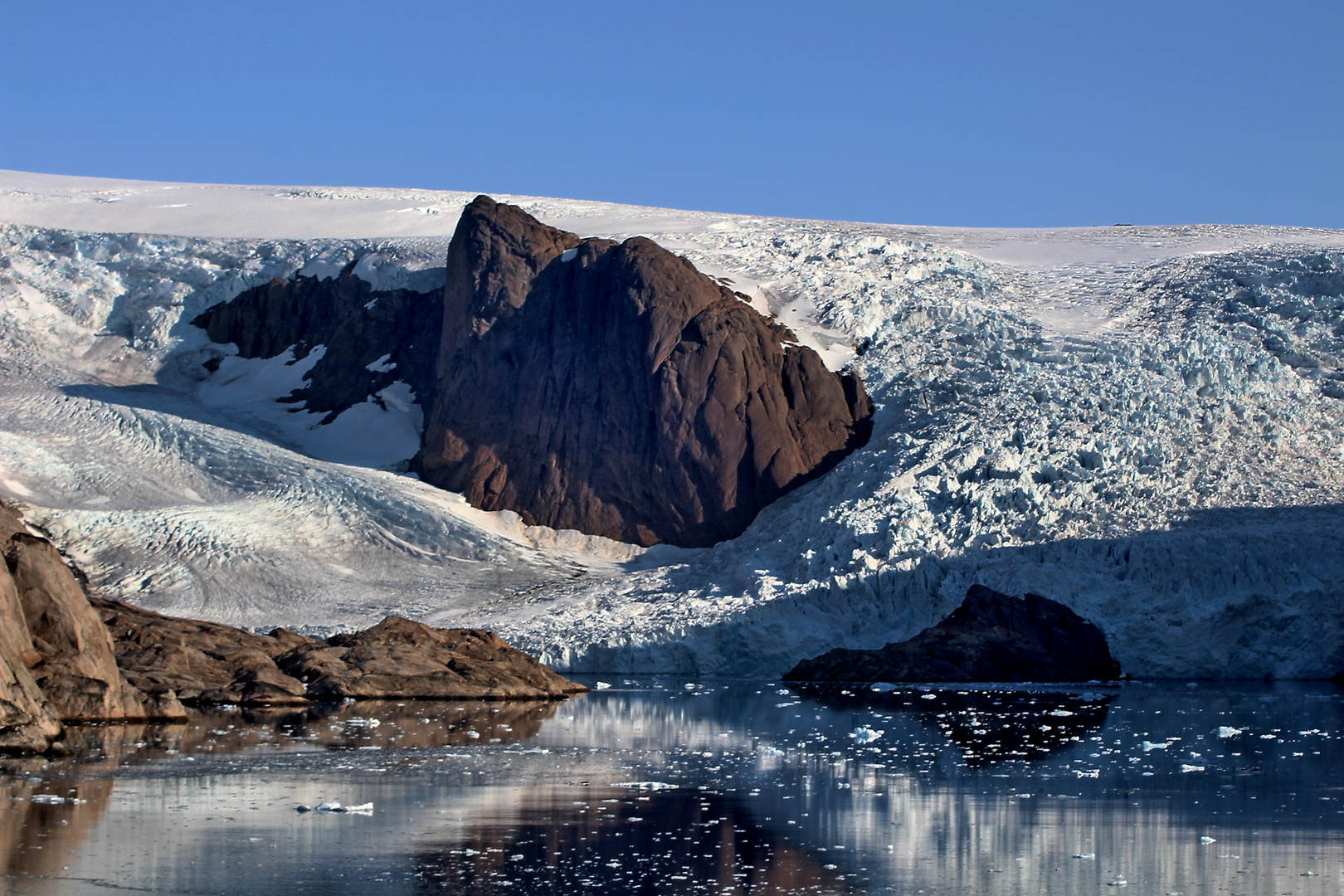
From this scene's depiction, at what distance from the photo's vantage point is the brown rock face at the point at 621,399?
1292 inches

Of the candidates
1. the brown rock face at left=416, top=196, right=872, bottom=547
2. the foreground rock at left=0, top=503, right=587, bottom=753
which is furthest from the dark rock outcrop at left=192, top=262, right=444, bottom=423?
the foreground rock at left=0, top=503, right=587, bottom=753

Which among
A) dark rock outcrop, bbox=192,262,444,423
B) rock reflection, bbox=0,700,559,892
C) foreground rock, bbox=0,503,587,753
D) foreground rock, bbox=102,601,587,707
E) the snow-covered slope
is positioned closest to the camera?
rock reflection, bbox=0,700,559,892

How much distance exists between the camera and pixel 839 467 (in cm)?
3148

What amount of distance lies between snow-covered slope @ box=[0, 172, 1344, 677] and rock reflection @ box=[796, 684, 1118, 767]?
3771 millimetres

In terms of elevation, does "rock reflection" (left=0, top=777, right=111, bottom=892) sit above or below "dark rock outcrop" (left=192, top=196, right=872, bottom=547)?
below

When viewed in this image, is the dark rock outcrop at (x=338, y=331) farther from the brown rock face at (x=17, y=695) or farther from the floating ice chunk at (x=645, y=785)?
the floating ice chunk at (x=645, y=785)

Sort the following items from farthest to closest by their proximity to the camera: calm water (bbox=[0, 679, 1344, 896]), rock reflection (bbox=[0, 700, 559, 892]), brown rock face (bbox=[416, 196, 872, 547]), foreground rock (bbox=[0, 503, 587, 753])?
brown rock face (bbox=[416, 196, 872, 547]), foreground rock (bbox=[0, 503, 587, 753]), rock reflection (bbox=[0, 700, 559, 892]), calm water (bbox=[0, 679, 1344, 896])

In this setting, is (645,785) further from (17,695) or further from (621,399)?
(621,399)

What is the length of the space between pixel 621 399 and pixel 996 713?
54.0 feet

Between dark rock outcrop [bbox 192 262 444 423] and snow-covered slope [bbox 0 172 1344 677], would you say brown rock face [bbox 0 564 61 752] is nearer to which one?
snow-covered slope [bbox 0 172 1344 677]

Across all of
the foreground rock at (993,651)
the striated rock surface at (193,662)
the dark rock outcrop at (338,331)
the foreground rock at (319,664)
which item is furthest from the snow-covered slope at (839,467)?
the striated rock surface at (193,662)

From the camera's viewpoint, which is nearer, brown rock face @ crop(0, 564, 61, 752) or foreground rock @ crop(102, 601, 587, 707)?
brown rock face @ crop(0, 564, 61, 752)

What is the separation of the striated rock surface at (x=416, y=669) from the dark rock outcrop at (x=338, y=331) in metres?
13.5

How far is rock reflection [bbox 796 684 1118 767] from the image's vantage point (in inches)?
583
